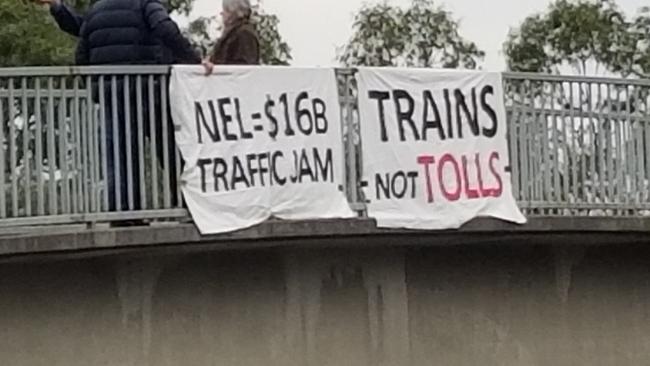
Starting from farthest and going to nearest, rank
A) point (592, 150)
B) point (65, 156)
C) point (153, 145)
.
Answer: point (592, 150), point (153, 145), point (65, 156)

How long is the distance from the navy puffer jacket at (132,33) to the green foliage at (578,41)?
75.7 feet

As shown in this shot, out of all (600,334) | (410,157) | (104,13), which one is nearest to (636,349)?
(600,334)

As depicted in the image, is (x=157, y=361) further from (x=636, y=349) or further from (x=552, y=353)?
(x=636, y=349)

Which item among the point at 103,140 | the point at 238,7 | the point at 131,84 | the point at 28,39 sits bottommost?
the point at 103,140

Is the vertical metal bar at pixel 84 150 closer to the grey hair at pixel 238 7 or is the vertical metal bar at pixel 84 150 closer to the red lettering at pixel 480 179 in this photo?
the grey hair at pixel 238 7

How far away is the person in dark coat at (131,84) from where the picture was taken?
10.3 m

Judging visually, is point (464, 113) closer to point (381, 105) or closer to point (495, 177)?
point (495, 177)

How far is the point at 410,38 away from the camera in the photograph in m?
34.0

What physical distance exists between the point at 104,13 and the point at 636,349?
466 cm

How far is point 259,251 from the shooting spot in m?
10.7

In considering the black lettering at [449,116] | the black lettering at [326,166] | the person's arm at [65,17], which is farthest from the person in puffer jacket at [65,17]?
the black lettering at [449,116]

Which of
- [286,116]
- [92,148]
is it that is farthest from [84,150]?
[286,116]

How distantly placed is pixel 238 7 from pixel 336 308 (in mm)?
2146

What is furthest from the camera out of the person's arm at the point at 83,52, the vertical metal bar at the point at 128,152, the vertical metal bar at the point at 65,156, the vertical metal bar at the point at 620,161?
the vertical metal bar at the point at 620,161
